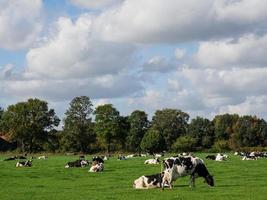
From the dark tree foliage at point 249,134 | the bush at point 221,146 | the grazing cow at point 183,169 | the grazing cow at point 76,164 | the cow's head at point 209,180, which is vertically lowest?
the cow's head at point 209,180

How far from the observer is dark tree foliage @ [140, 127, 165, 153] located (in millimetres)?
132375

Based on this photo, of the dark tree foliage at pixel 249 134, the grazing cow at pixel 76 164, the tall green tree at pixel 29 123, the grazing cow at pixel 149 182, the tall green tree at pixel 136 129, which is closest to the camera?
the grazing cow at pixel 149 182

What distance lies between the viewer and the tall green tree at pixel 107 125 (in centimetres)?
13205

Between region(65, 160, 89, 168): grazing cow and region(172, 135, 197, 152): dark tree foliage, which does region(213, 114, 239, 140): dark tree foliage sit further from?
region(65, 160, 89, 168): grazing cow

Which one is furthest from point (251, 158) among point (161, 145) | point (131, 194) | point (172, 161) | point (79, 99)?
point (79, 99)

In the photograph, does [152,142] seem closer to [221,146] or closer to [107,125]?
[107,125]

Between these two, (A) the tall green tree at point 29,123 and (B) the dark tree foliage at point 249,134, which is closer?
(A) the tall green tree at point 29,123

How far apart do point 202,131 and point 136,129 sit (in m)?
19.8

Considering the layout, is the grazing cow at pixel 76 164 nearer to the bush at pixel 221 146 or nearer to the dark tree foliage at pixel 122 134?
the dark tree foliage at pixel 122 134

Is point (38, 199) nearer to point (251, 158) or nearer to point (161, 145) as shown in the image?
point (251, 158)

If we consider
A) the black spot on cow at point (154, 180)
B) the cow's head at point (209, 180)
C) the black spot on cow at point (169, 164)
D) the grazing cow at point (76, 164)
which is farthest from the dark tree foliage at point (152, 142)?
the black spot on cow at point (169, 164)

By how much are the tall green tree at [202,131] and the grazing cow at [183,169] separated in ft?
388

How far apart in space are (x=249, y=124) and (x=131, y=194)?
133 meters

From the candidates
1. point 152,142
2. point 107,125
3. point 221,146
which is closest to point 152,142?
point 152,142
